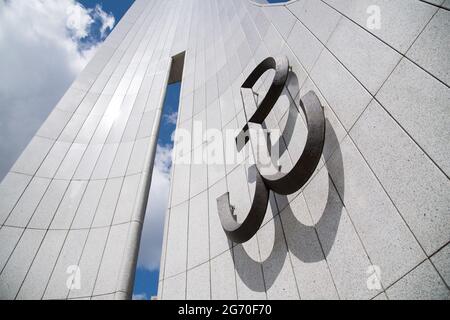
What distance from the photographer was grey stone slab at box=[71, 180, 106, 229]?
7254mm

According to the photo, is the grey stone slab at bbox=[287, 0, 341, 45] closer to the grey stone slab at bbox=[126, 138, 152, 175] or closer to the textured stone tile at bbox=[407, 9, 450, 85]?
the textured stone tile at bbox=[407, 9, 450, 85]

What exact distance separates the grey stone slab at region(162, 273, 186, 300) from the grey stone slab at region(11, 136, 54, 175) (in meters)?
6.52

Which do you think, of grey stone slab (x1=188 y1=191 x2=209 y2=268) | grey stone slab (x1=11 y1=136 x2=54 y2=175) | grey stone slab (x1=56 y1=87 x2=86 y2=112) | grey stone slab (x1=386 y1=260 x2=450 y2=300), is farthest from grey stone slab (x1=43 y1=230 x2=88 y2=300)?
grey stone slab (x1=386 y1=260 x2=450 y2=300)

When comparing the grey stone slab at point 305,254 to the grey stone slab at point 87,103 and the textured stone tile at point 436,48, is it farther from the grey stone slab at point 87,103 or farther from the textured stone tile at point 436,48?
the grey stone slab at point 87,103

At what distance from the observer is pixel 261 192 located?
388 cm

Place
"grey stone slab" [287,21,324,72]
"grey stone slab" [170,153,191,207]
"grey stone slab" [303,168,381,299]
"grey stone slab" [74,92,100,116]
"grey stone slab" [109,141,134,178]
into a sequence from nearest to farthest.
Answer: "grey stone slab" [303,168,381,299], "grey stone slab" [287,21,324,72], "grey stone slab" [170,153,191,207], "grey stone slab" [109,141,134,178], "grey stone slab" [74,92,100,116]

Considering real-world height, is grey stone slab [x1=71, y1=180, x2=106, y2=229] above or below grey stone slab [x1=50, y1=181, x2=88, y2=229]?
above

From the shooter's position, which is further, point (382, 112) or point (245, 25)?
point (245, 25)

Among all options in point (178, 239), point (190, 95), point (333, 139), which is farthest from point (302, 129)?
point (190, 95)

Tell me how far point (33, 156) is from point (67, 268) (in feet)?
15.7

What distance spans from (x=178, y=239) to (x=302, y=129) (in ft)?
12.9

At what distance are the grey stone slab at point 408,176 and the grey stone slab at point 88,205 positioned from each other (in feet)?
24.2

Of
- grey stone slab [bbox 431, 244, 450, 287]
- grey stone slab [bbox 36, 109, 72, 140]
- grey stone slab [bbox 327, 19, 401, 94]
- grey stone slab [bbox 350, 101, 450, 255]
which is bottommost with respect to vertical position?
grey stone slab [bbox 36, 109, 72, 140]
